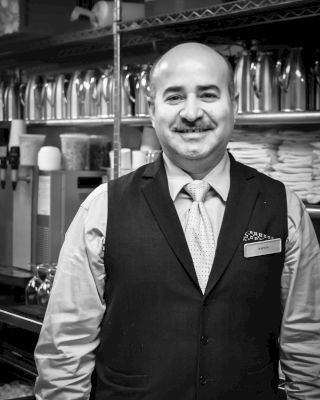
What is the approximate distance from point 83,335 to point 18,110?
2.74 m

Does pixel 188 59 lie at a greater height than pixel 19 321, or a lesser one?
greater

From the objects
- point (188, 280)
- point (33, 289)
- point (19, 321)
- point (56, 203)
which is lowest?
point (19, 321)

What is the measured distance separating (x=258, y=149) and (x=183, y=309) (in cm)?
145

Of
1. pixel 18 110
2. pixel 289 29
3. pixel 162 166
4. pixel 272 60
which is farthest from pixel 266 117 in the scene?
pixel 18 110

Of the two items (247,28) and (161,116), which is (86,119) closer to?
(247,28)

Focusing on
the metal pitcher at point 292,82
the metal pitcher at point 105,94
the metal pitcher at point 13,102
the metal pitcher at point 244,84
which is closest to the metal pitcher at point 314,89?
the metal pitcher at point 292,82

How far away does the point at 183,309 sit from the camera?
1.66m

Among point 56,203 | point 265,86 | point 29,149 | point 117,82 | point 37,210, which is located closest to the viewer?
point 265,86

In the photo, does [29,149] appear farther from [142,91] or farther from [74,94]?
[142,91]

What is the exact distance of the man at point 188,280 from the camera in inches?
65.7

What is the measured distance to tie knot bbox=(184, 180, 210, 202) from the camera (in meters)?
1.78

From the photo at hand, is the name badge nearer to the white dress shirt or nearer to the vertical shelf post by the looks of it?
the white dress shirt

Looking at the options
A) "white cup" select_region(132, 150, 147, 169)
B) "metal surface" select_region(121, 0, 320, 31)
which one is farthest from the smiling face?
"white cup" select_region(132, 150, 147, 169)

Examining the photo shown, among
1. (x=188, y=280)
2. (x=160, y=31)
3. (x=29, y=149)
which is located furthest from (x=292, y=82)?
(x=29, y=149)
